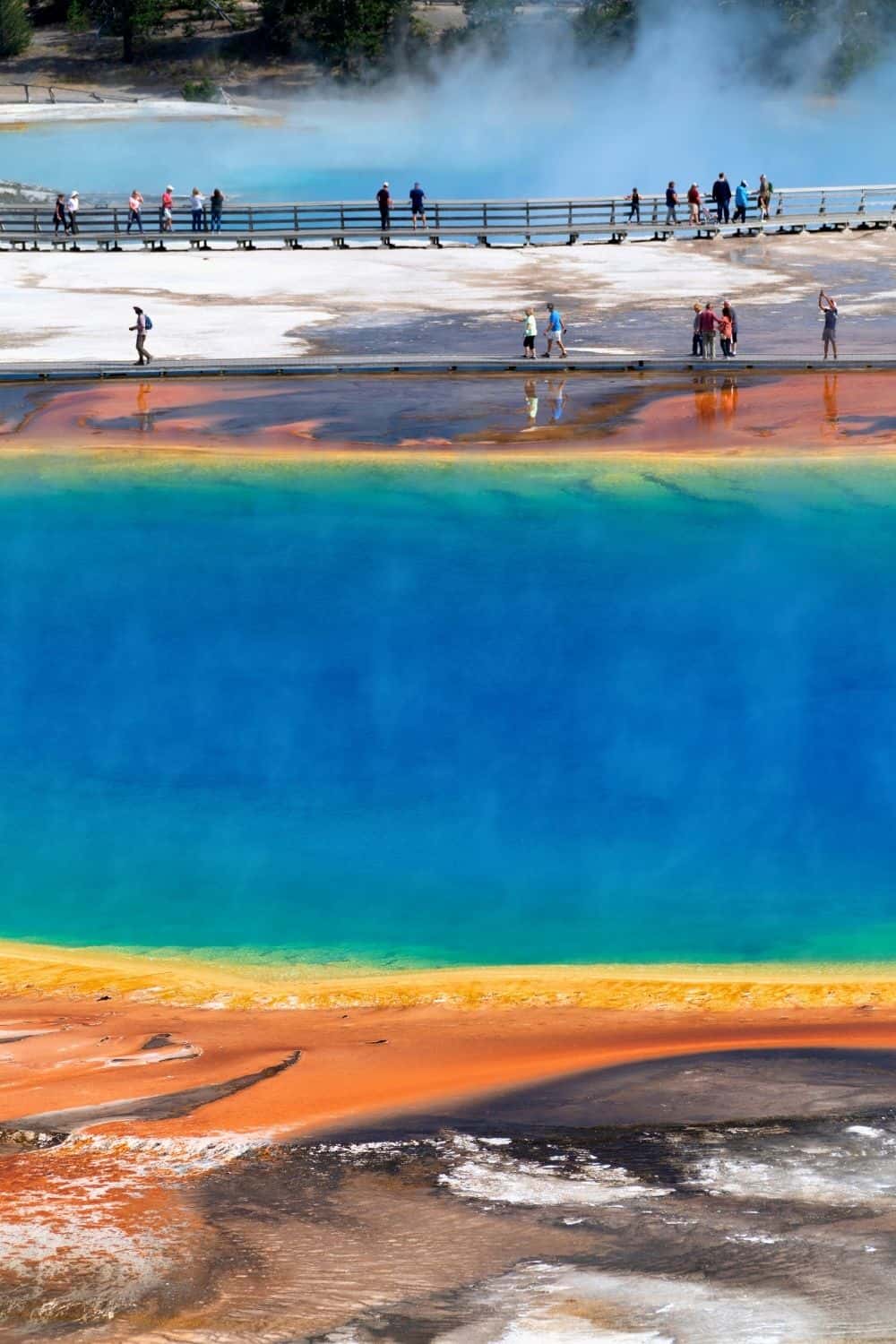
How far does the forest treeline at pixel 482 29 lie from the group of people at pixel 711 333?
2174 inches

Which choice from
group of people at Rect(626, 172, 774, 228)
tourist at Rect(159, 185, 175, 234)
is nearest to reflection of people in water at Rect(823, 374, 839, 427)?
group of people at Rect(626, 172, 774, 228)

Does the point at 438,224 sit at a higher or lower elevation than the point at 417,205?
lower

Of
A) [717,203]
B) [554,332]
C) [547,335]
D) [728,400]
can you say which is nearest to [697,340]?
[728,400]

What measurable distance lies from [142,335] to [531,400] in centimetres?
816

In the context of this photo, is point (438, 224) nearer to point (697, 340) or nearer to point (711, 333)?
point (697, 340)

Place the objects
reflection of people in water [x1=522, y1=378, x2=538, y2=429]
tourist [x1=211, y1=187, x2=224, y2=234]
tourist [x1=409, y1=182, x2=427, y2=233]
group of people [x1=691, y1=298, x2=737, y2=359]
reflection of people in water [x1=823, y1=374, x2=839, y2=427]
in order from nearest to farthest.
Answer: reflection of people in water [x1=823, y1=374, x2=839, y2=427] → reflection of people in water [x1=522, y1=378, x2=538, y2=429] → group of people [x1=691, y1=298, x2=737, y2=359] → tourist [x1=211, y1=187, x2=224, y2=234] → tourist [x1=409, y1=182, x2=427, y2=233]

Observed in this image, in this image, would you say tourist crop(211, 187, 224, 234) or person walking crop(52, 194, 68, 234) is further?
tourist crop(211, 187, 224, 234)

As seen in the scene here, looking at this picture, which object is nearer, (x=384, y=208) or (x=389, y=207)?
(x=384, y=208)

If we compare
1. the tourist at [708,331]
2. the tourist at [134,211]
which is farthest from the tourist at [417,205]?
the tourist at [708,331]

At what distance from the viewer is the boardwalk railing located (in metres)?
49.3

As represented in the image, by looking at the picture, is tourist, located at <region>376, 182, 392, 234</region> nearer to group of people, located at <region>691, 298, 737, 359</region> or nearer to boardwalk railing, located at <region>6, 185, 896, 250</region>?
boardwalk railing, located at <region>6, 185, 896, 250</region>

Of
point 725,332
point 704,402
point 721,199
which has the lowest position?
point 704,402

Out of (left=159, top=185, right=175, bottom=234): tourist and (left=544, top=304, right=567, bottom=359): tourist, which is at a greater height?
(left=159, top=185, right=175, bottom=234): tourist

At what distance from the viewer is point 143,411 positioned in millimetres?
33312
